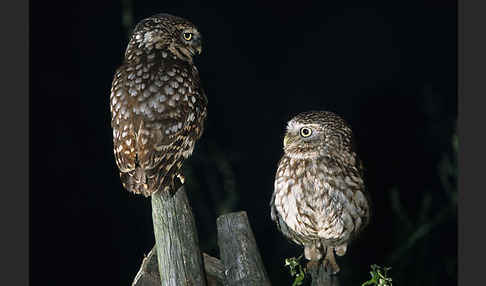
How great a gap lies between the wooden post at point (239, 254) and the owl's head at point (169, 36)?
1.81 feet

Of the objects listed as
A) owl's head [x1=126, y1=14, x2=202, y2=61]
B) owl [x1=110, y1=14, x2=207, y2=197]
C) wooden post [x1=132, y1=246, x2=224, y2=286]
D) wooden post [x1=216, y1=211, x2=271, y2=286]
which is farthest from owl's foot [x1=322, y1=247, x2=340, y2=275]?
owl's head [x1=126, y1=14, x2=202, y2=61]

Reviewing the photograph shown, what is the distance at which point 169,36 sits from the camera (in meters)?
2.23

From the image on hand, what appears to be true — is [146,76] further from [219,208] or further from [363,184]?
[219,208]

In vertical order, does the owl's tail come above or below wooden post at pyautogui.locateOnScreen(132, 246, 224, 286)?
above

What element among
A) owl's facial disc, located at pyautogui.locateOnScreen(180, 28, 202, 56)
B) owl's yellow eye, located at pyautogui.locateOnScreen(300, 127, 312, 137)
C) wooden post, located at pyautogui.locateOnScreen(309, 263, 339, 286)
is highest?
owl's facial disc, located at pyautogui.locateOnScreen(180, 28, 202, 56)

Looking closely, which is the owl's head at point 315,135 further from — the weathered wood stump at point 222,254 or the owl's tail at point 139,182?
the owl's tail at point 139,182

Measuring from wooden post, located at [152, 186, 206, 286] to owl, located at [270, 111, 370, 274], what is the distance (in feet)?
0.99

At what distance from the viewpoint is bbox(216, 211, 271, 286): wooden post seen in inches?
87.0

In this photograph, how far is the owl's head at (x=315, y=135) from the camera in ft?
7.05

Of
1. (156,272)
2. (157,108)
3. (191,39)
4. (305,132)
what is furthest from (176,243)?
(191,39)

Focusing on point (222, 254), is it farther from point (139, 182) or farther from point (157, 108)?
point (157, 108)

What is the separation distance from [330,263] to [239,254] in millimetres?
315

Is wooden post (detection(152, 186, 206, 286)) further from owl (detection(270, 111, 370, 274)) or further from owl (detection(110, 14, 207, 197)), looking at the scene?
owl (detection(270, 111, 370, 274))

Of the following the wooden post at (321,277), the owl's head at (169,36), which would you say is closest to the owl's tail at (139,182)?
the owl's head at (169,36)
